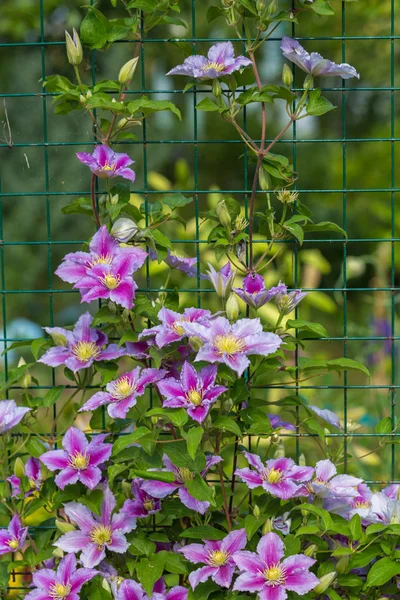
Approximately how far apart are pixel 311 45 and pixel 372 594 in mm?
3993

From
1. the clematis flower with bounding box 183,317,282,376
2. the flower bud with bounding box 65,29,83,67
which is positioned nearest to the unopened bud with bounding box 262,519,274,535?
the clematis flower with bounding box 183,317,282,376

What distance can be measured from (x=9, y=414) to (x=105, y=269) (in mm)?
283

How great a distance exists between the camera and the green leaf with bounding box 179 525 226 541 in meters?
1.23

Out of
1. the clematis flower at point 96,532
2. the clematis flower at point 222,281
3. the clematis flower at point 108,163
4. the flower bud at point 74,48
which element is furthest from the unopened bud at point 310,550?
the flower bud at point 74,48

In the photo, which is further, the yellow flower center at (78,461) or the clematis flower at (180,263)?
the clematis flower at (180,263)

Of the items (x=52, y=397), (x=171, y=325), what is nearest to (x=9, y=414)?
(x=52, y=397)

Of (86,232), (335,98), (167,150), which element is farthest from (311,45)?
(86,232)

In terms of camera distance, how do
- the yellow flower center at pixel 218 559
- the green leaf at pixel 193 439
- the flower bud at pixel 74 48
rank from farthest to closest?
the flower bud at pixel 74 48 → the yellow flower center at pixel 218 559 → the green leaf at pixel 193 439

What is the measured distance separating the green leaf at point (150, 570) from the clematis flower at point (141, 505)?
0.07 meters

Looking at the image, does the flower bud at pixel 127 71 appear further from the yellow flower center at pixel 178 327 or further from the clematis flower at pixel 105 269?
the yellow flower center at pixel 178 327

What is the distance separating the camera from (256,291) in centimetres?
132

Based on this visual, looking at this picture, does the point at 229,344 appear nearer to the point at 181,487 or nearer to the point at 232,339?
the point at 232,339

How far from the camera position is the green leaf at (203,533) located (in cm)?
123

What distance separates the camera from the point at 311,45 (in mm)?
4797
